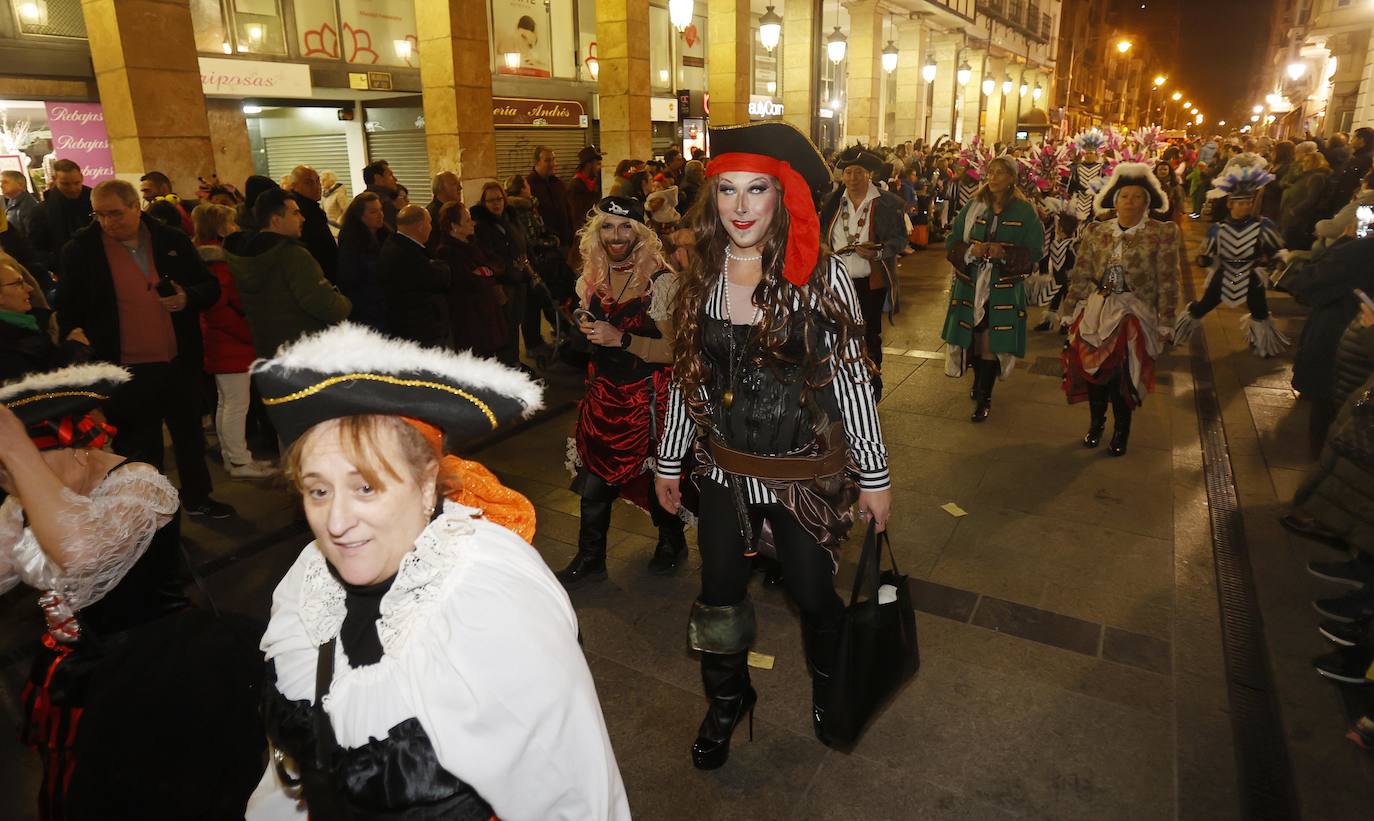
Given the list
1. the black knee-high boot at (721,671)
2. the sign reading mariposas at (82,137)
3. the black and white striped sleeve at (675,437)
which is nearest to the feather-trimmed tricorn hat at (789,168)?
the black and white striped sleeve at (675,437)

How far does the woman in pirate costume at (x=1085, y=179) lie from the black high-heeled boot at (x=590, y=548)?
29.1 ft

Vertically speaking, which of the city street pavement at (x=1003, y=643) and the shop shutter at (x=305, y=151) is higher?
the shop shutter at (x=305, y=151)

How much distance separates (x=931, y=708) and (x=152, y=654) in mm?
2829

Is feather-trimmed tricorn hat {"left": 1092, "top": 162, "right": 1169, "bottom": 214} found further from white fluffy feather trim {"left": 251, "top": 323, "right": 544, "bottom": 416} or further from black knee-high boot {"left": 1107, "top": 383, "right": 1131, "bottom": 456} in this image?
white fluffy feather trim {"left": 251, "top": 323, "right": 544, "bottom": 416}

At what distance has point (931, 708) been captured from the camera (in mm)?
3342

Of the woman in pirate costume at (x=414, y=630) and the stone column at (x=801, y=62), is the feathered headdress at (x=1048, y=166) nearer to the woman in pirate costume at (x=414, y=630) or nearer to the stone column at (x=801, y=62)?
the stone column at (x=801, y=62)

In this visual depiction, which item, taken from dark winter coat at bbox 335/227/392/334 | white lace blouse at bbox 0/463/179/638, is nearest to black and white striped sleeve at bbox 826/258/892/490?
white lace blouse at bbox 0/463/179/638

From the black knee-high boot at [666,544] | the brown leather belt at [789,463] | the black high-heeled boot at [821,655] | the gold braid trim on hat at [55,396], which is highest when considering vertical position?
the gold braid trim on hat at [55,396]

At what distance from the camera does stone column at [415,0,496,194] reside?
11.8m

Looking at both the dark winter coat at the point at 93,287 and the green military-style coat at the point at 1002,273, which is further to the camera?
the green military-style coat at the point at 1002,273

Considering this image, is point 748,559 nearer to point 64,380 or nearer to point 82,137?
point 64,380

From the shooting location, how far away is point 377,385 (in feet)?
4.48

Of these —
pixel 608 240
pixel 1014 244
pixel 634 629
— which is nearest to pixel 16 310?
pixel 608 240

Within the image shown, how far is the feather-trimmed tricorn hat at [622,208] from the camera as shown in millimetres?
4125
